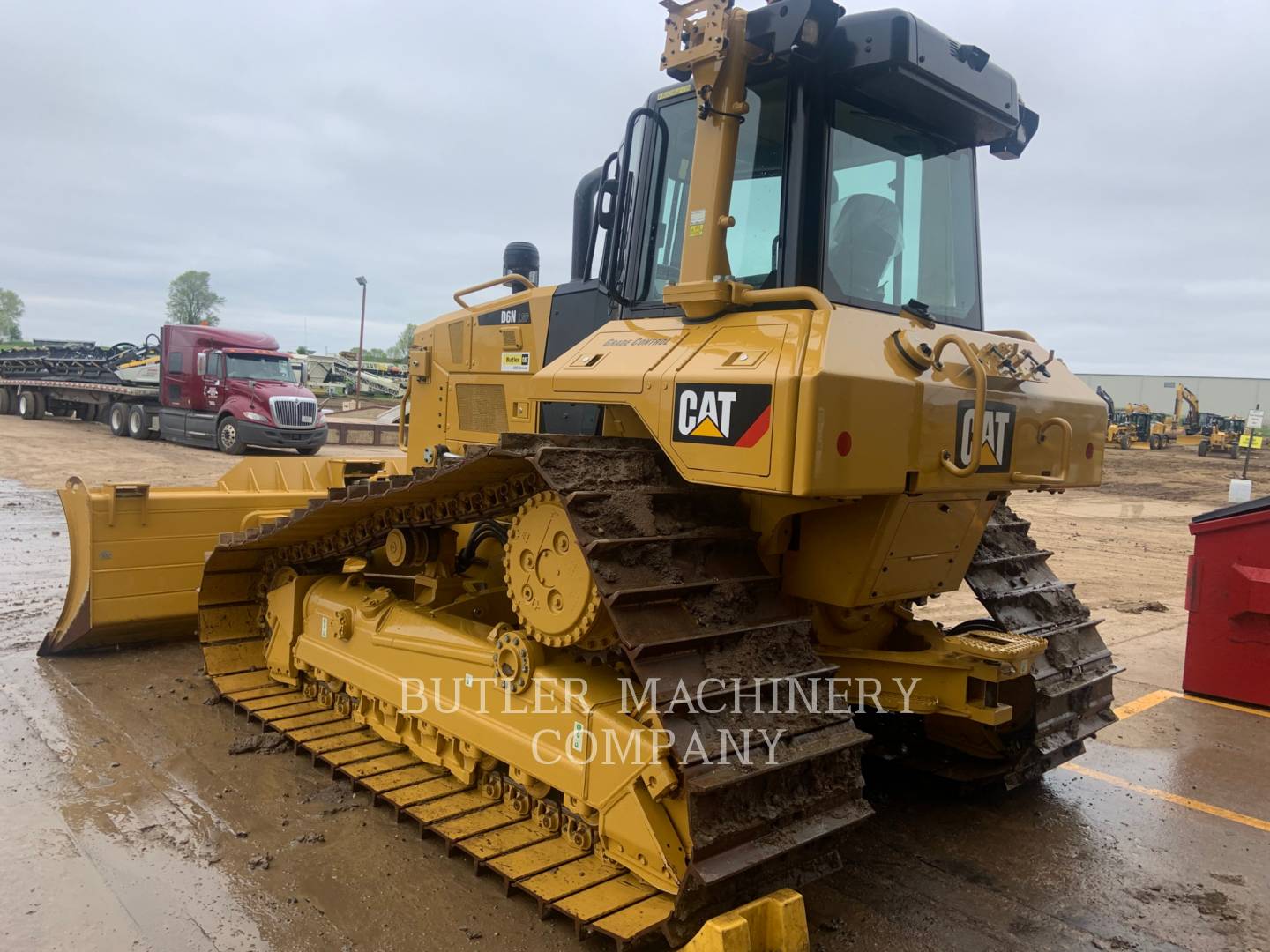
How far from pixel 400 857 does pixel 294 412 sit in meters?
19.0

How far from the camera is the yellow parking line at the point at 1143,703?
19.1ft

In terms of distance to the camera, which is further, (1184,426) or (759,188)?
(1184,426)

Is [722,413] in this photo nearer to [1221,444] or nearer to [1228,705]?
[1228,705]

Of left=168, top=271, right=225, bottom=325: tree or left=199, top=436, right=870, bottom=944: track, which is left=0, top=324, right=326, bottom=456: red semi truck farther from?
left=168, top=271, right=225, bottom=325: tree

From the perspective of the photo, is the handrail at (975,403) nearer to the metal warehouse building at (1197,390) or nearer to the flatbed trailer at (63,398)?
the flatbed trailer at (63,398)

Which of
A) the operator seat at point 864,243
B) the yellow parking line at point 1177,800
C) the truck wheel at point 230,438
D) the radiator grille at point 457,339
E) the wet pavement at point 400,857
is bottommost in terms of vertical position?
the wet pavement at point 400,857

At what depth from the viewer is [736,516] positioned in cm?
335

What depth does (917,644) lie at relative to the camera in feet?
14.0

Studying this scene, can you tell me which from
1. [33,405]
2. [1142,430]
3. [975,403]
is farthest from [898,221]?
[1142,430]

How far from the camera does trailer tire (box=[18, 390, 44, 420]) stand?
1131 inches

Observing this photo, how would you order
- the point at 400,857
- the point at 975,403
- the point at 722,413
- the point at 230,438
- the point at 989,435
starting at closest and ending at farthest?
the point at 722,413 < the point at 975,403 < the point at 989,435 < the point at 400,857 < the point at 230,438

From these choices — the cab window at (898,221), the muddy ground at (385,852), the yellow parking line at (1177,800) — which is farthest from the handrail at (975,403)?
the yellow parking line at (1177,800)

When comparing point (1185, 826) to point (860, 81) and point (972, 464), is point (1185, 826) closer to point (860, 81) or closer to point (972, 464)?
point (972, 464)

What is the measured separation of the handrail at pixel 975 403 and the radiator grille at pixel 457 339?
2.77 m
